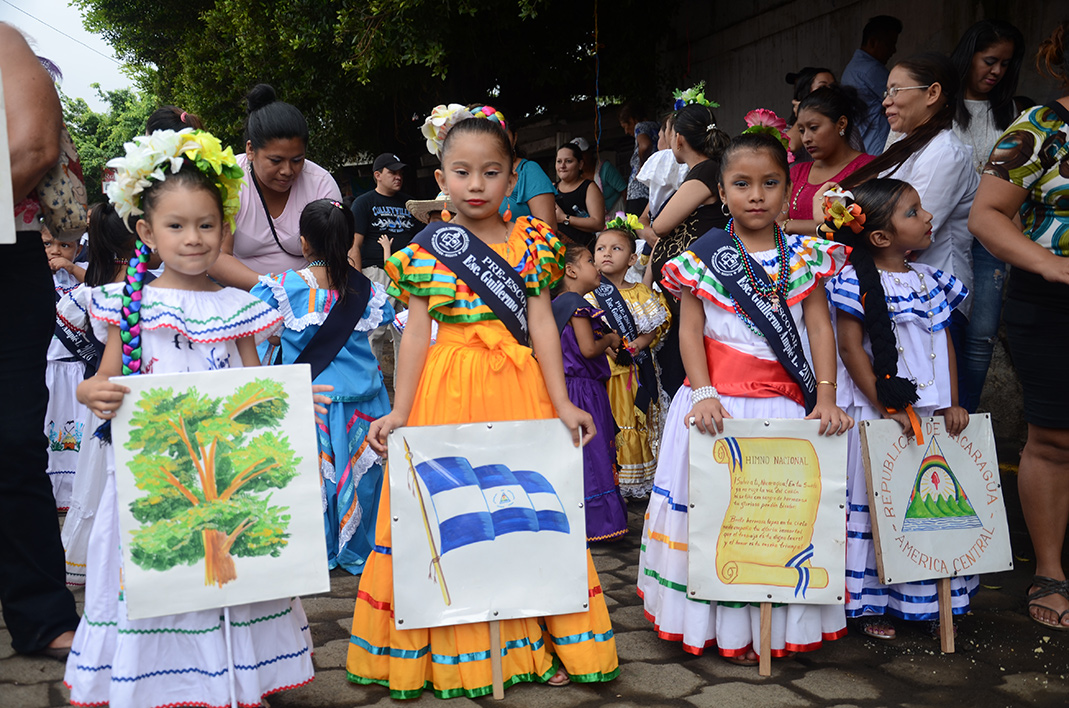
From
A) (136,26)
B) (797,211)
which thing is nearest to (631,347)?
(797,211)

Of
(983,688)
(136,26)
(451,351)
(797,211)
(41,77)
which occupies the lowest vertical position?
(983,688)

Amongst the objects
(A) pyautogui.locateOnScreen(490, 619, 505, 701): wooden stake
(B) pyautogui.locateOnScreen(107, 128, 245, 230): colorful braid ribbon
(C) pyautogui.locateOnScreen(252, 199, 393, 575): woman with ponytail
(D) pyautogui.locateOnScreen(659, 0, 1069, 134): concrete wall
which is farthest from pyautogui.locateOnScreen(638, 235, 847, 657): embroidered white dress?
(D) pyautogui.locateOnScreen(659, 0, 1069, 134): concrete wall

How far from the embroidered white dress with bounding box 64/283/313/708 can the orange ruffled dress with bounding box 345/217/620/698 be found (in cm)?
28

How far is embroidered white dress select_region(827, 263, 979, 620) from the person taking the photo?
10.7 ft

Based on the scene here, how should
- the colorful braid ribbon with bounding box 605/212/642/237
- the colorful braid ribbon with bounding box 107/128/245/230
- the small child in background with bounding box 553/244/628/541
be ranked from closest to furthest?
the colorful braid ribbon with bounding box 107/128/245/230 → the small child in background with bounding box 553/244/628/541 → the colorful braid ribbon with bounding box 605/212/642/237

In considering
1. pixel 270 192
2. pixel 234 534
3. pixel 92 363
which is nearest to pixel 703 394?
pixel 234 534

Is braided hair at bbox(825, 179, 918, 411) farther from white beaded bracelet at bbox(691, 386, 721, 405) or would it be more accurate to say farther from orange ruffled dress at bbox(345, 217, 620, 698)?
orange ruffled dress at bbox(345, 217, 620, 698)

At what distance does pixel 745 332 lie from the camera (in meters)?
3.12

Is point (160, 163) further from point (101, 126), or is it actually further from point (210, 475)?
point (101, 126)

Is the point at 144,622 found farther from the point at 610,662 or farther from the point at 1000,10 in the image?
the point at 1000,10

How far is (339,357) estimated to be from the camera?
4324 mm

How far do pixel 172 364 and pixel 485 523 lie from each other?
1073 mm

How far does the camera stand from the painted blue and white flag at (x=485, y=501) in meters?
2.80

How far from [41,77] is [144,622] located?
5.96 feet
